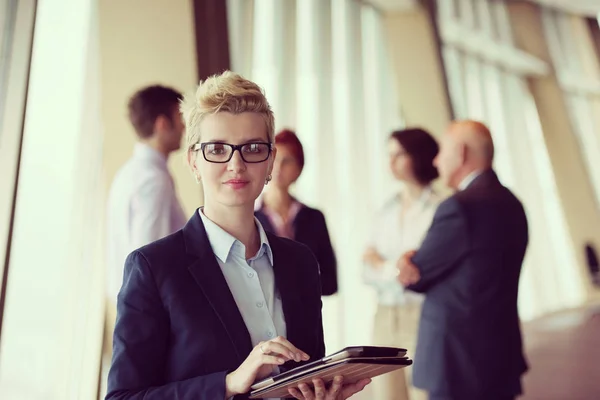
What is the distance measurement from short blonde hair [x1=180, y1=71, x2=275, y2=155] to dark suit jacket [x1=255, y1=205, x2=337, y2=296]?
1633 mm

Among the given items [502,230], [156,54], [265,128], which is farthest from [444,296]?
[265,128]

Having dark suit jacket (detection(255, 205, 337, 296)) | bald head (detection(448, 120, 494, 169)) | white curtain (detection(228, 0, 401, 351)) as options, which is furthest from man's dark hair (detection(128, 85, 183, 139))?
bald head (detection(448, 120, 494, 169))

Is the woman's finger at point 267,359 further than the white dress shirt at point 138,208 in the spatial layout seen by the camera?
No

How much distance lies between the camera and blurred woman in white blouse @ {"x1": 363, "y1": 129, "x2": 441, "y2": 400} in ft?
9.45

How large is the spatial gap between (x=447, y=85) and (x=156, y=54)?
145cm

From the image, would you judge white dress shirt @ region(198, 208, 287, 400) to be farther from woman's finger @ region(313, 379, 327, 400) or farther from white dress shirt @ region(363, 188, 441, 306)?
white dress shirt @ region(363, 188, 441, 306)

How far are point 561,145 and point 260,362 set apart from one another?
8.88 ft

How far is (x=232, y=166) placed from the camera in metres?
1.25

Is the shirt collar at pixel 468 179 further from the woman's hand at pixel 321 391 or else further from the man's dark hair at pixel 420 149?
the woman's hand at pixel 321 391

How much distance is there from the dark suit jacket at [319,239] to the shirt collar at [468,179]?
0.65m

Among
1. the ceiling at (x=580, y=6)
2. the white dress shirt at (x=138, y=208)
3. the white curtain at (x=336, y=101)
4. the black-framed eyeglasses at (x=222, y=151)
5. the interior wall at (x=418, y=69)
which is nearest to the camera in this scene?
the black-framed eyeglasses at (x=222, y=151)

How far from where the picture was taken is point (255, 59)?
10.1 ft

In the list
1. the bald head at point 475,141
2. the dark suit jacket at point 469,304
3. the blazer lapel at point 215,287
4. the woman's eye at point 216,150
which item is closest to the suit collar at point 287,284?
the blazer lapel at point 215,287

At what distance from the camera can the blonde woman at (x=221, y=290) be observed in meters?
1.12
